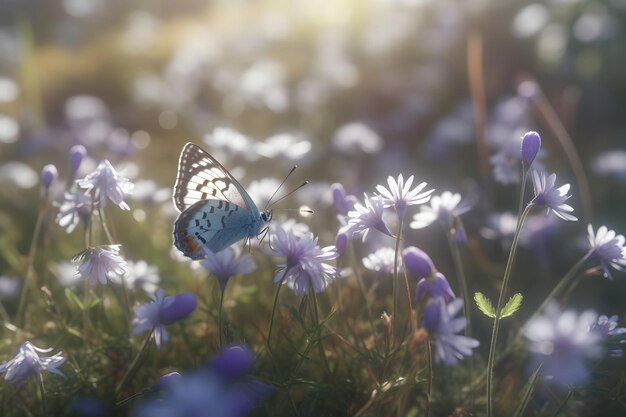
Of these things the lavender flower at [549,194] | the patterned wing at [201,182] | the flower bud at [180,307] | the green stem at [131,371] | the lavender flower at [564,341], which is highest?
the patterned wing at [201,182]

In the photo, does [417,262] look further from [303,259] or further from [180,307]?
[180,307]

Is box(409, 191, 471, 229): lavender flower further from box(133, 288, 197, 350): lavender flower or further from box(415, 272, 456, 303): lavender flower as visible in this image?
box(133, 288, 197, 350): lavender flower

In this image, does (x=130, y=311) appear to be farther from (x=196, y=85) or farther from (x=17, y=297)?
(x=196, y=85)

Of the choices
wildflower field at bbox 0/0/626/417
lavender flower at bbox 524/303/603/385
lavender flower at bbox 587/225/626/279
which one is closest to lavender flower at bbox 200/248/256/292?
wildflower field at bbox 0/0/626/417

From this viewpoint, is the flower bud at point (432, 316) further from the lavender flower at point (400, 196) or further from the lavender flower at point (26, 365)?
the lavender flower at point (26, 365)

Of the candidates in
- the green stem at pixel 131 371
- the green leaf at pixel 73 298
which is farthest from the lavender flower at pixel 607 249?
the green leaf at pixel 73 298

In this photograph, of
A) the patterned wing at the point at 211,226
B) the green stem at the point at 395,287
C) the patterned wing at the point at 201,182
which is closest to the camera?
the green stem at the point at 395,287

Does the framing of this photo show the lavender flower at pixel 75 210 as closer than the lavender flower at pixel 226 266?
No
